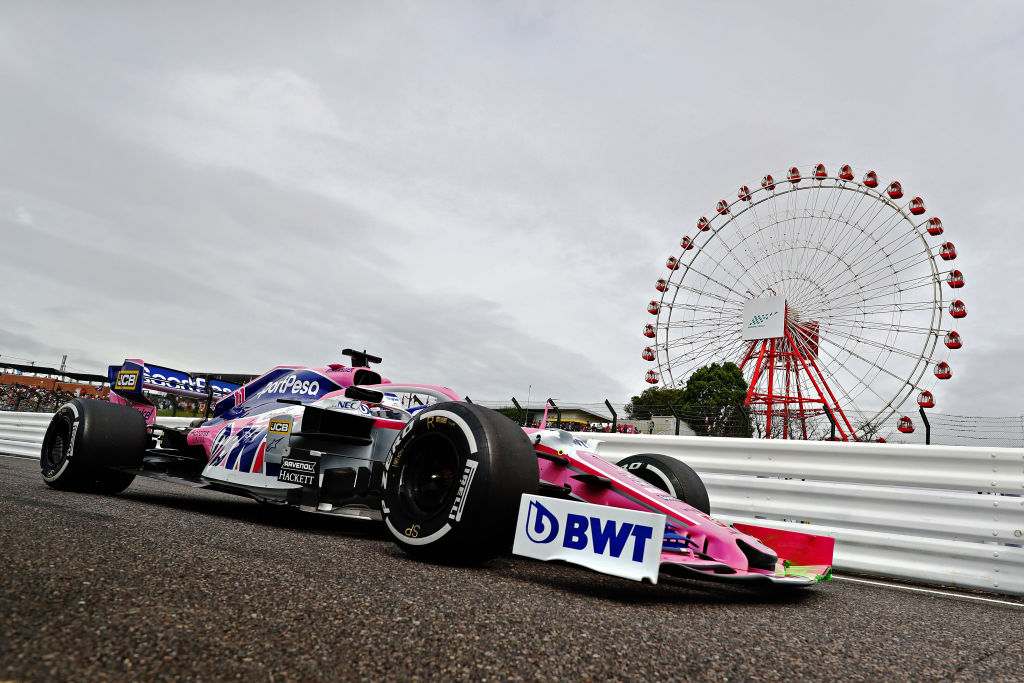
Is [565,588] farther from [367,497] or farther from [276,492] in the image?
[276,492]

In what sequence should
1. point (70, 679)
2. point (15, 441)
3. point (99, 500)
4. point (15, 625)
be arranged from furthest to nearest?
point (15, 441) < point (99, 500) < point (15, 625) < point (70, 679)

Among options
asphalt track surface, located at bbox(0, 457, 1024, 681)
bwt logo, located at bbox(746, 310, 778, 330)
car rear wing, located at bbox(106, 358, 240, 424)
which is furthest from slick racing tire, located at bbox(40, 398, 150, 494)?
bwt logo, located at bbox(746, 310, 778, 330)

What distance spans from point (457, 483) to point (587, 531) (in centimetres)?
66

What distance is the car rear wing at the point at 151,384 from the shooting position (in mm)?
6082

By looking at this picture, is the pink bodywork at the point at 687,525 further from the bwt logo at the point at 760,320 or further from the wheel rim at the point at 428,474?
the bwt logo at the point at 760,320

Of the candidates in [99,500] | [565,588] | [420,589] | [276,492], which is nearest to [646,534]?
[565,588]

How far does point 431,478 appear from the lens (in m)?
3.37

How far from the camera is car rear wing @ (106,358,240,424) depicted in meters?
6.08

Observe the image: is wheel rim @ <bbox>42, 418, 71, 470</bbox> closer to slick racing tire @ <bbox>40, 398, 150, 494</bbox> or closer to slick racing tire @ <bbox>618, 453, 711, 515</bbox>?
slick racing tire @ <bbox>40, 398, 150, 494</bbox>

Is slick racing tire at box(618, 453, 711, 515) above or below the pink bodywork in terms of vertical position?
above

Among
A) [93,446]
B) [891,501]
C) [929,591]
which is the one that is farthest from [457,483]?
[93,446]

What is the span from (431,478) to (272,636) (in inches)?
71.7

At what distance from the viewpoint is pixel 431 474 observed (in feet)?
11.1

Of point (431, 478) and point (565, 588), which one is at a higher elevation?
point (431, 478)
